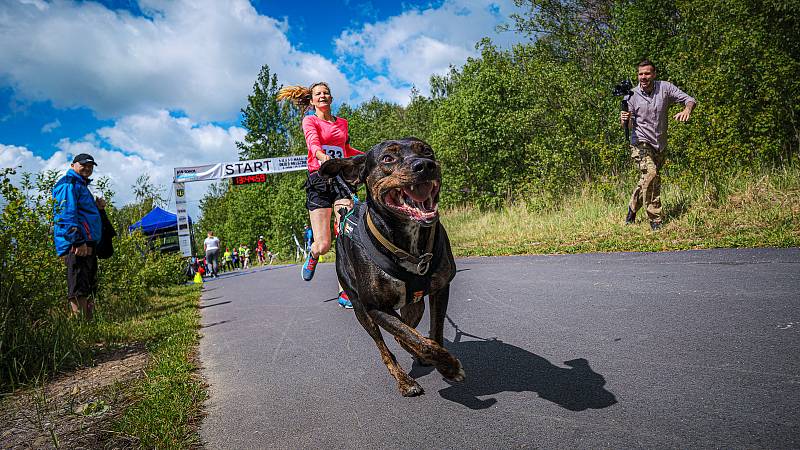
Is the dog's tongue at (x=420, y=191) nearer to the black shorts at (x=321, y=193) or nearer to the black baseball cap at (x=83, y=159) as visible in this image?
the black shorts at (x=321, y=193)

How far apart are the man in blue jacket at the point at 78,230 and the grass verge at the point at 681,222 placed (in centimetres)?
673

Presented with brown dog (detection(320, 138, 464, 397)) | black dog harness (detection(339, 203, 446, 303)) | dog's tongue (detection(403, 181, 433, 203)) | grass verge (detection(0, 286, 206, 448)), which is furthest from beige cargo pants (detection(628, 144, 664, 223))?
grass verge (detection(0, 286, 206, 448))

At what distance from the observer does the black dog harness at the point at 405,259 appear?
270cm

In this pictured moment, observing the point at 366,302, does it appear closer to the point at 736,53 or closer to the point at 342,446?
the point at 342,446

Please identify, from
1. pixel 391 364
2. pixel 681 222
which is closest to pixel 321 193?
pixel 391 364

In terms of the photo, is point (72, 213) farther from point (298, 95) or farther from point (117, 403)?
point (117, 403)

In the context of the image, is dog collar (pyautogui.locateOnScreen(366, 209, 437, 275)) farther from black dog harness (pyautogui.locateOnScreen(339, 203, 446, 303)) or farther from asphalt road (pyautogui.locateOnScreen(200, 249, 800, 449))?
asphalt road (pyautogui.locateOnScreen(200, 249, 800, 449))

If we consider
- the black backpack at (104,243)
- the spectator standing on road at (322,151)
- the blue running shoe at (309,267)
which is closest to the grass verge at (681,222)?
the blue running shoe at (309,267)

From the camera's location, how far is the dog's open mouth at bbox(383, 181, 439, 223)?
266cm

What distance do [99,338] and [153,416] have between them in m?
3.12

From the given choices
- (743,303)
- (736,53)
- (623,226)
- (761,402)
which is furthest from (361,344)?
(736,53)

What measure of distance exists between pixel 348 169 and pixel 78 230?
4.34 m

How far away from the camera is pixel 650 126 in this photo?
294 inches

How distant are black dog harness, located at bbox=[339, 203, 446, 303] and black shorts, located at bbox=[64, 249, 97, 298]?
4654mm
